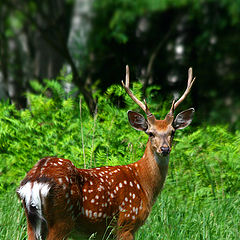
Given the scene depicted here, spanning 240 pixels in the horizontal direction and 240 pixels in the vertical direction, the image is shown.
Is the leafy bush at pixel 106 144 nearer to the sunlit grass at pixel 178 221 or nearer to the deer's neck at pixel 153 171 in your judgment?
the sunlit grass at pixel 178 221

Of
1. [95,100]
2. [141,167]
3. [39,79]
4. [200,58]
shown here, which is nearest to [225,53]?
[200,58]

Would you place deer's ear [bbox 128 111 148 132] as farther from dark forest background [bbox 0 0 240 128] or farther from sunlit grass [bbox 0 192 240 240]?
dark forest background [bbox 0 0 240 128]

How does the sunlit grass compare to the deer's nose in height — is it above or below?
below

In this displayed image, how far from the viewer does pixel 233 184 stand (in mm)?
6938

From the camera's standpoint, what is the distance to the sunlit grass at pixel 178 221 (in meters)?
5.18

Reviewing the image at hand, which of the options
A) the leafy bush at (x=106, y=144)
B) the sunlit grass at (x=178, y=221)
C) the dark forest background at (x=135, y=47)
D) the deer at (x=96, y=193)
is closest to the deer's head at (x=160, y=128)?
the deer at (x=96, y=193)

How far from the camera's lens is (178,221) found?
5.50 m

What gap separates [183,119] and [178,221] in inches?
42.6

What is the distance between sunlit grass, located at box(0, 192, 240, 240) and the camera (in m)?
5.18

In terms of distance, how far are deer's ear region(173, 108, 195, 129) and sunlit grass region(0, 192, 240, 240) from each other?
0.84 m

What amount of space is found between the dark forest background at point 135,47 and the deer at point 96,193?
2.91 meters

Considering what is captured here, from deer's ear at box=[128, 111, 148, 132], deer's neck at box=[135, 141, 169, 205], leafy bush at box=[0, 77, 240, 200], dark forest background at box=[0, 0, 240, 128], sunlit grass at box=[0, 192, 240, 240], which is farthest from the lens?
dark forest background at box=[0, 0, 240, 128]

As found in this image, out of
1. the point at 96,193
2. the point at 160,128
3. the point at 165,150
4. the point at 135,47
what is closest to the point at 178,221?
the point at 165,150

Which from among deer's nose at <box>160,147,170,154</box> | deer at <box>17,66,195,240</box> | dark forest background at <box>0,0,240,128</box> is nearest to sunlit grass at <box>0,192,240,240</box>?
deer at <box>17,66,195,240</box>
